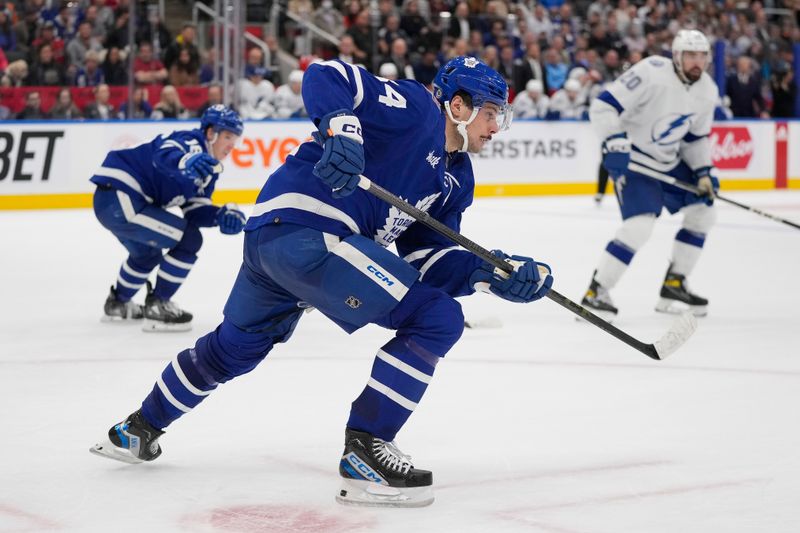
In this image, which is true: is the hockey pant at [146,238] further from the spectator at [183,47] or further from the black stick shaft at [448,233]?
the spectator at [183,47]

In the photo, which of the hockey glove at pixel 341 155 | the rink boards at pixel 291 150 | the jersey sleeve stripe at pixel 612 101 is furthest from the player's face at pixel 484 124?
the rink boards at pixel 291 150

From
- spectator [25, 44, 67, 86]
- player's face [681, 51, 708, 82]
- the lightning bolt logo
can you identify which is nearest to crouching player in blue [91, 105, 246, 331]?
the lightning bolt logo

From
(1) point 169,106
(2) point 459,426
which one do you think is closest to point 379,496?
(2) point 459,426

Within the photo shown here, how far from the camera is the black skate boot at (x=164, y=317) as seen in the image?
547 cm

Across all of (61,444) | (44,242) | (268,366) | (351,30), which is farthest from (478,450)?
(351,30)

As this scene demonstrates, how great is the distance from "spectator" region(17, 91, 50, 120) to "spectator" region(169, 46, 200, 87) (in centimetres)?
144

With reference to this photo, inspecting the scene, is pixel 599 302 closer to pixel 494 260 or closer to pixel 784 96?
pixel 494 260

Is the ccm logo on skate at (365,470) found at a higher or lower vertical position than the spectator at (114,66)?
higher

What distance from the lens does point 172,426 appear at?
363 centimetres

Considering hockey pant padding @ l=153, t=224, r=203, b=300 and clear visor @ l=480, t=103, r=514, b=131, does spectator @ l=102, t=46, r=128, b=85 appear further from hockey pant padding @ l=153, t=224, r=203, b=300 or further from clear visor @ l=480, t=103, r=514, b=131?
clear visor @ l=480, t=103, r=514, b=131

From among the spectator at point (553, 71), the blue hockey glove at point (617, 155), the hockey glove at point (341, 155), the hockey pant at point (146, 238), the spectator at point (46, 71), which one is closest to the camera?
the hockey glove at point (341, 155)

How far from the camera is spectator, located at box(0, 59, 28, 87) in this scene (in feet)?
35.0

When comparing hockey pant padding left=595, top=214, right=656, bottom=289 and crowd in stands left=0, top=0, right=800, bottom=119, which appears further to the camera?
crowd in stands left=0, top=0, right=800, bottom=119

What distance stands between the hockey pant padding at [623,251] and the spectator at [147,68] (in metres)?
6.47
